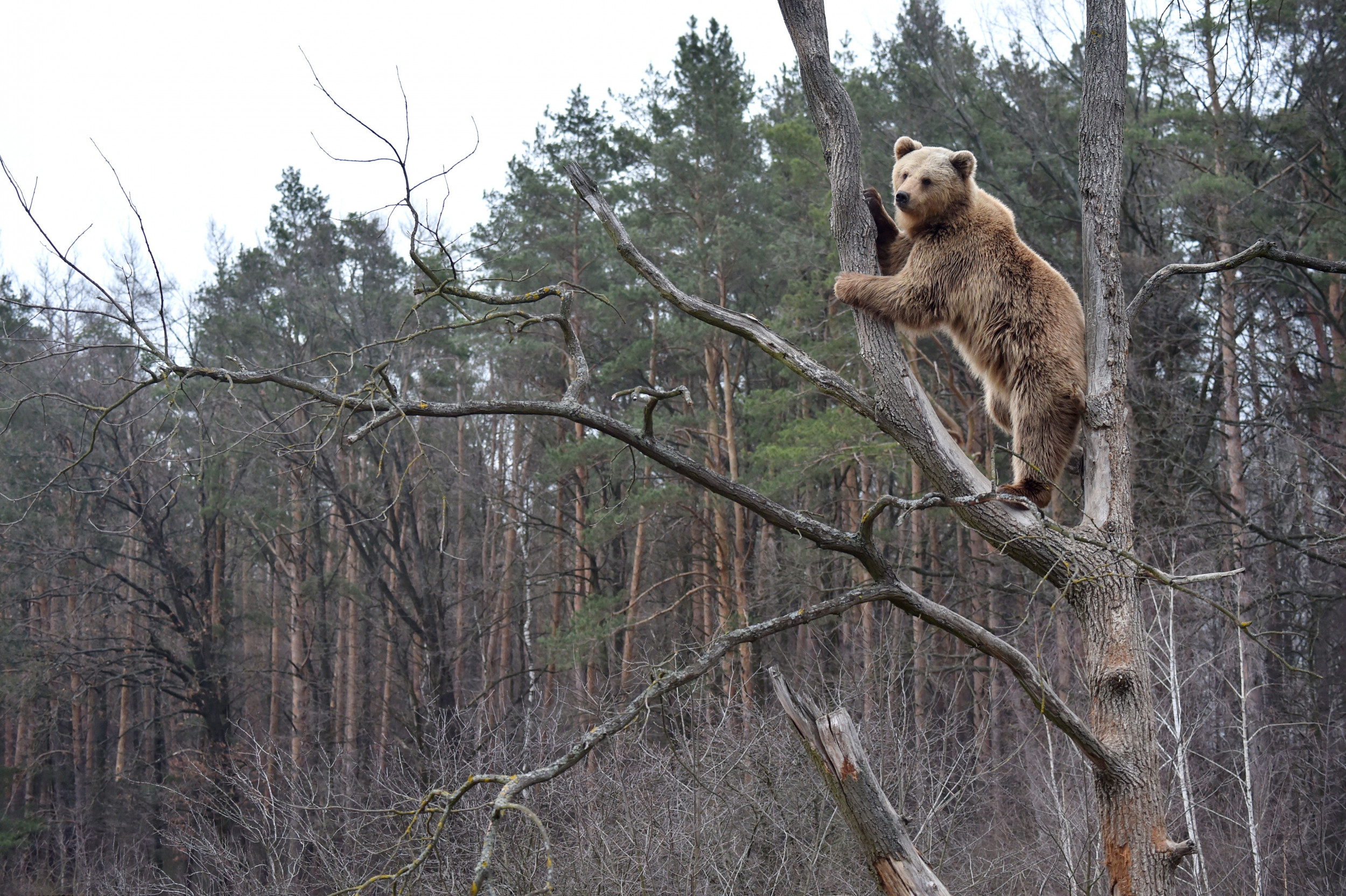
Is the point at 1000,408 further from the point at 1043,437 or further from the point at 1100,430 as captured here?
the point at 1100,430

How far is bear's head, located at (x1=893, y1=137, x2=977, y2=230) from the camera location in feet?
15.0

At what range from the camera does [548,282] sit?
17.2 metres

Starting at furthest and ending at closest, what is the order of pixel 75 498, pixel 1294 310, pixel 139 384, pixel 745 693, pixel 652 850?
pixel 75 498
pixel 1294 310
pixel 745 693
pixel 652 850
pixel 139 384

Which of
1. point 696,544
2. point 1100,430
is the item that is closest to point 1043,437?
point 1100,430

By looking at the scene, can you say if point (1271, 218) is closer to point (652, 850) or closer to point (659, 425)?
point (659, 425)

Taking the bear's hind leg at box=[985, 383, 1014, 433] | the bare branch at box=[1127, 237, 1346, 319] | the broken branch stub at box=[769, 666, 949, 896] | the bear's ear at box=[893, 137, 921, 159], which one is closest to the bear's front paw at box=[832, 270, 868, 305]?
the bear's hind leg at box=[985, 383, 1014, 433]

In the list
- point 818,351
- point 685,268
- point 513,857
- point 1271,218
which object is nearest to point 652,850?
point 513,857

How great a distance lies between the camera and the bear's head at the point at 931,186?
457 cm

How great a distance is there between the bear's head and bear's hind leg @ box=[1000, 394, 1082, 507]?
42.3 inches

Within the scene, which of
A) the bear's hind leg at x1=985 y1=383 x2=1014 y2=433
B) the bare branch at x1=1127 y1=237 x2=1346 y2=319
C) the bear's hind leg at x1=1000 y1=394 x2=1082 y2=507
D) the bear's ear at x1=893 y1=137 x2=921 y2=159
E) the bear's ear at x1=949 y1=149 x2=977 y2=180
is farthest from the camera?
the bear's ear at x1=893 y1=137 x2=921 y2=159

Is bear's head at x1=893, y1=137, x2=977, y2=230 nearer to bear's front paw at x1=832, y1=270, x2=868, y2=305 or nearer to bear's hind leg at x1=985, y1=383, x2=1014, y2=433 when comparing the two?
bear's front paw at x1=832, y1=270, x2=868, y2=305

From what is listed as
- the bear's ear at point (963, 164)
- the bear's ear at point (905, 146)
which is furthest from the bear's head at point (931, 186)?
the bear's ear at point (905, 146)

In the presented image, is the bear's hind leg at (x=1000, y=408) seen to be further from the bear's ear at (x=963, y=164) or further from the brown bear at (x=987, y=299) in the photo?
the bear's ear at (x=963, y=164)

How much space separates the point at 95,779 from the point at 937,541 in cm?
1794
